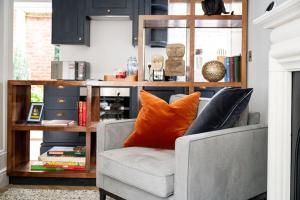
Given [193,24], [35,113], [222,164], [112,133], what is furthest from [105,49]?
[222,164]

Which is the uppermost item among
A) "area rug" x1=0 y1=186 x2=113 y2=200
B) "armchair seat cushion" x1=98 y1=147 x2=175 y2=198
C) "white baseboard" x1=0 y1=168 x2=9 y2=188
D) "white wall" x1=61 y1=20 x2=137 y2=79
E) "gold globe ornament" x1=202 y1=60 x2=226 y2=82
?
"white wall" x1=61 y1=20 x2=137 y2=79

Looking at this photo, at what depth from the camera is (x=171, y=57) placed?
306 centimetres

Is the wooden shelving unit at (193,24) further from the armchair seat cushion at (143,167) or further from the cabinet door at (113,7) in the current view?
the cabinet door at (113,7)

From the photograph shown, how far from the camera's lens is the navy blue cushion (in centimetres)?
194

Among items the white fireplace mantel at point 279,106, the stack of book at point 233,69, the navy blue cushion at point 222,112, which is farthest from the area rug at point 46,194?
the white fireplace mantel at point 279,106

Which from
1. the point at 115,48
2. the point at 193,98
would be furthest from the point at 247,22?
the point at 115,48

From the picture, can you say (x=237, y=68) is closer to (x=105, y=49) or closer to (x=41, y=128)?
(x=41, y=128)

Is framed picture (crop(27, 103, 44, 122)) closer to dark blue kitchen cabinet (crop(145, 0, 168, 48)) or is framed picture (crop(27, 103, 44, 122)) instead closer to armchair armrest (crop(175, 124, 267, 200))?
armchair armrest (crop(175, 124, 267, 200))

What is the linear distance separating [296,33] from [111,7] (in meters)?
3.70

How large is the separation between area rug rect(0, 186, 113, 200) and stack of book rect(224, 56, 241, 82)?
1441mm

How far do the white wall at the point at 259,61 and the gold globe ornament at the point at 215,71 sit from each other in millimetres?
225

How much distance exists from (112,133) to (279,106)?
4.38 ft

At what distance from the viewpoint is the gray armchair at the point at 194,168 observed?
1678mm

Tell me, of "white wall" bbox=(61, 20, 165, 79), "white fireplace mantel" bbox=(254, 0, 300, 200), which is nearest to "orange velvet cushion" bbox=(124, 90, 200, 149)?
"white fireplace mantel" bbox=(254, 0, 300, 200)
